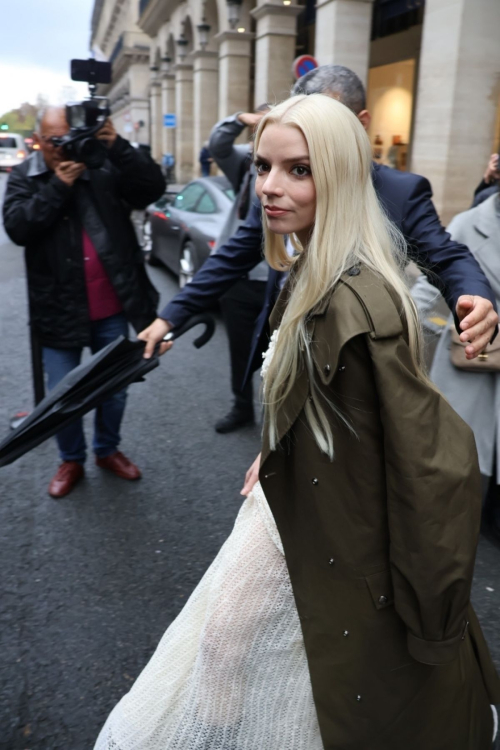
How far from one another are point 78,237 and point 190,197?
216 inches

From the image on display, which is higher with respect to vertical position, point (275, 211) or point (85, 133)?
point (85, 133)

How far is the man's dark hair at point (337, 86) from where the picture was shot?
104 inches

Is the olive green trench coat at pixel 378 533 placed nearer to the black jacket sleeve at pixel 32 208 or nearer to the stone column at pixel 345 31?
the black jacket sleeve at pixel 32 208

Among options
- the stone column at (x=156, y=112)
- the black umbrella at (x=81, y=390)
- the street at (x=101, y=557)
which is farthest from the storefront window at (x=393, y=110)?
the stone column at (x=156, y=112)

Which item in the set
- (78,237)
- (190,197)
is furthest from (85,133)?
(190,197)

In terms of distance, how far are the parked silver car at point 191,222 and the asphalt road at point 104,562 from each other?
296 cm

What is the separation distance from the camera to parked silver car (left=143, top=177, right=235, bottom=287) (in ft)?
25.5

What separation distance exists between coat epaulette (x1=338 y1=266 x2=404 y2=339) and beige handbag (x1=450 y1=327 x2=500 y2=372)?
5.79 feet

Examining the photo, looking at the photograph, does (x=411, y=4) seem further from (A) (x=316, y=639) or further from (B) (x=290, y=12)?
(A) (x=316, y=639)

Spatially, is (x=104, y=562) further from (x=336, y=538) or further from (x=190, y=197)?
(x=190, y=197)

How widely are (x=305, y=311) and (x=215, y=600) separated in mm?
741

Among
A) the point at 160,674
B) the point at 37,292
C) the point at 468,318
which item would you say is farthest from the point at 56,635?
the point at 468,318

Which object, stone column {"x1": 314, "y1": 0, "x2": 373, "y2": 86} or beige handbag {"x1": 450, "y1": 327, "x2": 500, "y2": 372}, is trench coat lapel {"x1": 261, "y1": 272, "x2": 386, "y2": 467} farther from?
stone column {"x1": 314, "y1": 0, "x2": 373, "y2": 86}

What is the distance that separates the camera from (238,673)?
68.5 inches
